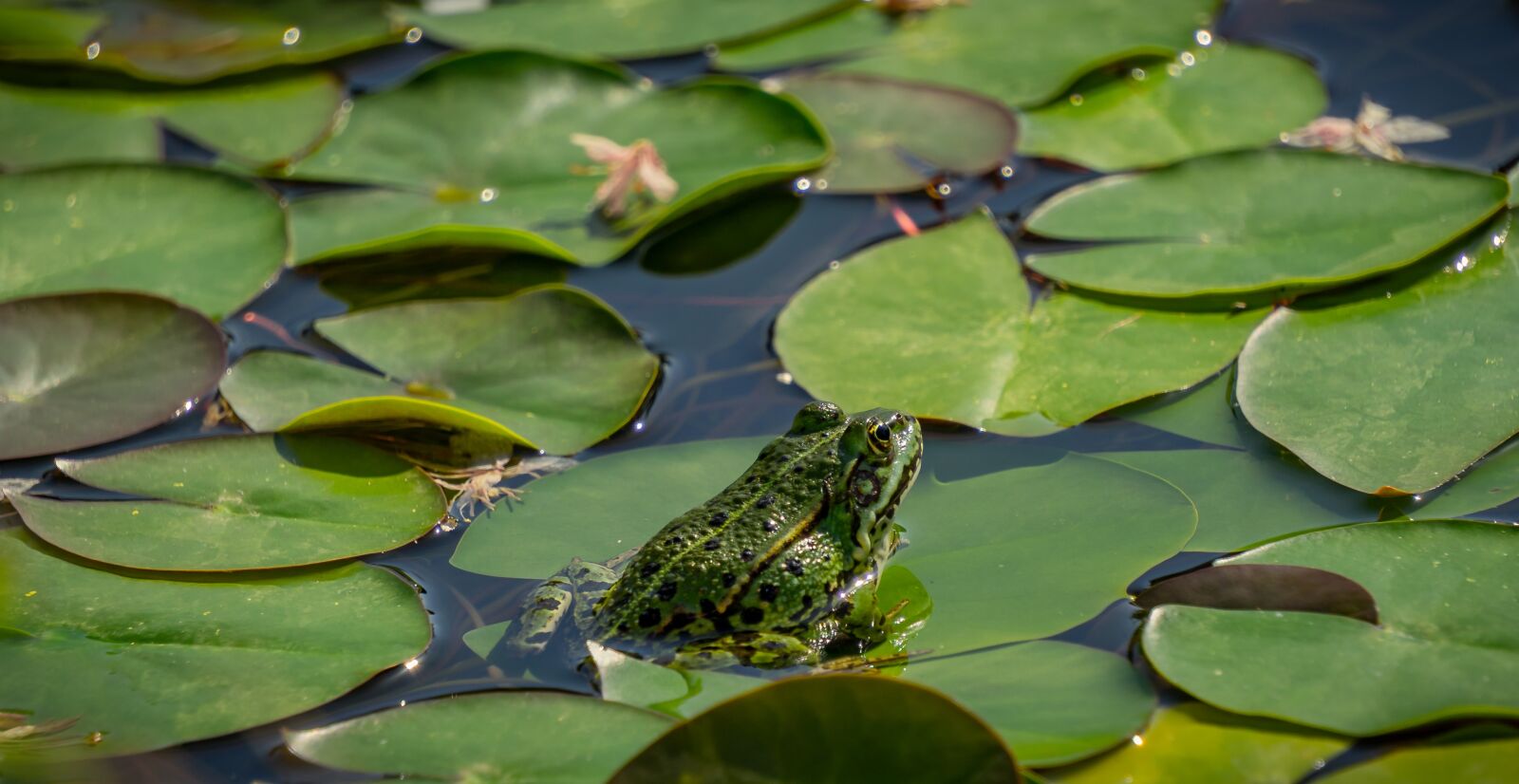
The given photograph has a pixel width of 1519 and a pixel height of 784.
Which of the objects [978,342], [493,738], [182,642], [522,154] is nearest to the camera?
[493,738]

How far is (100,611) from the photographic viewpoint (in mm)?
3369

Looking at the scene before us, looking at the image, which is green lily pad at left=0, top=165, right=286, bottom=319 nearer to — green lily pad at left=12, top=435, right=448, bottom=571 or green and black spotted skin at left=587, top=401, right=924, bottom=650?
green lily pad at left=12, top=435, right=448, bottom=571

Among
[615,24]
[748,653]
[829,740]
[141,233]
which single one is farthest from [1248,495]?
[141,233]

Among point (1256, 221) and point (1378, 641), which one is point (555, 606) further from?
point (1256, 221)

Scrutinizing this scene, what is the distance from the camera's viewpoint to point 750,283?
4.86 meters

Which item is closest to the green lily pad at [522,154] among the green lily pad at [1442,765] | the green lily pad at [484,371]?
the green lily pad at [484,371]

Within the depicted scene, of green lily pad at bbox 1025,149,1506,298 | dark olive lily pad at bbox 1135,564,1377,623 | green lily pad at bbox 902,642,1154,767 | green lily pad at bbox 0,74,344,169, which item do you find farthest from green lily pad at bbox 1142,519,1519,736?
green lily pad at bbox 0,74,344,169

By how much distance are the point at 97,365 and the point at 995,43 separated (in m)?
4.10

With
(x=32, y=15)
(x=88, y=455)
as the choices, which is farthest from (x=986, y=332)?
(x=32, y=15)

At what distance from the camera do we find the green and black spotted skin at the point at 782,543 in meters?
3.38

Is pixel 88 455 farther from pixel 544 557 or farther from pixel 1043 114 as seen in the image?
pixel 1043 114

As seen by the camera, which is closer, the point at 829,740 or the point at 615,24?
the point at 829,740

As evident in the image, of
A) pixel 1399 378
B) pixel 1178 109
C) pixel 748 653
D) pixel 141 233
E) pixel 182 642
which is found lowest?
pixel 748 653

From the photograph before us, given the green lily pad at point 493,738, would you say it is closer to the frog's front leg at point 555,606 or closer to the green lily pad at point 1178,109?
the frog's front leg at point 555,606
